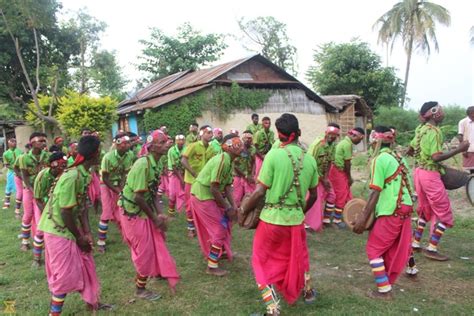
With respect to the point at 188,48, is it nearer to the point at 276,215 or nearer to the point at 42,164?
the point at 42,164

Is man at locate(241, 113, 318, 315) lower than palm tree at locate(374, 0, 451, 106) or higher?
lower

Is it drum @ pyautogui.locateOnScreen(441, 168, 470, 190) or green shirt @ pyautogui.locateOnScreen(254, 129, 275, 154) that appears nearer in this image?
drum @ pyautogui.locateOnScreen(441, 168, 470, 190)

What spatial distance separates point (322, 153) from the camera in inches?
294

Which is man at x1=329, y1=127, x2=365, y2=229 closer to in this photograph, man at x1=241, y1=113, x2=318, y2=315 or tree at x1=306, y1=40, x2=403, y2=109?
man at x1=241, y1=113, x2=318, y2=315

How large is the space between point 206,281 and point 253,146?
4834 mm

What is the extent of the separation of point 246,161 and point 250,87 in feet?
37.2

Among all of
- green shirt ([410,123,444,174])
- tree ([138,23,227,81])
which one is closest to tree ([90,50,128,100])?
tree ([138,23,227,81])

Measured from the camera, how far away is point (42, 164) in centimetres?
689

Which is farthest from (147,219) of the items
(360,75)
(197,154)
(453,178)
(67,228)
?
(360,75)

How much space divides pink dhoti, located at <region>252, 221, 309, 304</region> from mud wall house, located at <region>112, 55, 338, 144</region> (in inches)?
553

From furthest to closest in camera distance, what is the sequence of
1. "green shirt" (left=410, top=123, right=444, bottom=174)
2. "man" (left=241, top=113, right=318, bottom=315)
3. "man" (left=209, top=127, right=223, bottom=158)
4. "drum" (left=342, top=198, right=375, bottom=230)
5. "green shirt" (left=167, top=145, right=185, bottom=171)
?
"green shirt" (left=167, top=145, right=185, bottom=171), "man" (left=209, top=127, right=223, bottom=158), "green shirt" (left=410, top=123, right=444, bottom=174), "drum" (left=342, top=198, right=375, bottom=230), "man" (left=241, top=113, right=318, bottom=315)

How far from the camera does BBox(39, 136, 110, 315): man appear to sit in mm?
3881

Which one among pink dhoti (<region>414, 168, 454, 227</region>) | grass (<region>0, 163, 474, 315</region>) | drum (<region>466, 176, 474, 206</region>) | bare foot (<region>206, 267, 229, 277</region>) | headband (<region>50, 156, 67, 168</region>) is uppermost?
headband (<region>50, 156, 67, 168</region>)

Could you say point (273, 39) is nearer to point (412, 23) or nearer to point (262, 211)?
point (412, 23)
